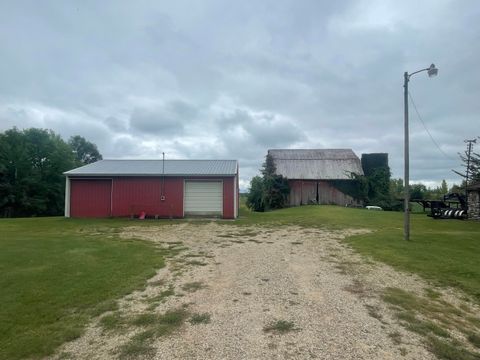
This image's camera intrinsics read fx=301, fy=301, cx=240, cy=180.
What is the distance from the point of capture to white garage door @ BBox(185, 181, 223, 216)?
60.1ft

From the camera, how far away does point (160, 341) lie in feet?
11.6

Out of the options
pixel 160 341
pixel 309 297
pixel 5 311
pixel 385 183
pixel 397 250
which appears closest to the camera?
pixel 160 341

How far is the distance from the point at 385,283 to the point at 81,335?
5.38 m

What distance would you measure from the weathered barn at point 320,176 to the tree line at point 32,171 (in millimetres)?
26901

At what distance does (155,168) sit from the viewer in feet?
63.8

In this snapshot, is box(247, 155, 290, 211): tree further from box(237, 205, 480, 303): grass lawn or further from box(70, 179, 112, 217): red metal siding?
box(237, 205, 480, 303): grass lawn

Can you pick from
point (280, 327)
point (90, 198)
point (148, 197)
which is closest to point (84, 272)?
point (280, 327)

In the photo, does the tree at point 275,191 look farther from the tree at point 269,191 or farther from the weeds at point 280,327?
the weeds at point 280,327

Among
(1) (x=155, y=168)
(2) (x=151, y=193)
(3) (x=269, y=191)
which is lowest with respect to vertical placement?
(2) (x=151, y=193)

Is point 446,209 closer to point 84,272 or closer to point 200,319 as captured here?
point 200,319

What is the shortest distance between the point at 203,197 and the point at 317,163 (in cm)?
1595

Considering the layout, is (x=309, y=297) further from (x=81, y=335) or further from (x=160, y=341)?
(x=81, y=335)

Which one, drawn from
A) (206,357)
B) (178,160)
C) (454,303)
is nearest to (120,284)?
(206,357)

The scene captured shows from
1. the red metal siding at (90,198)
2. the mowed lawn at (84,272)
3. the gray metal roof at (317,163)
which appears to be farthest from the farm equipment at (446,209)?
the red metal siding at (90,198)
